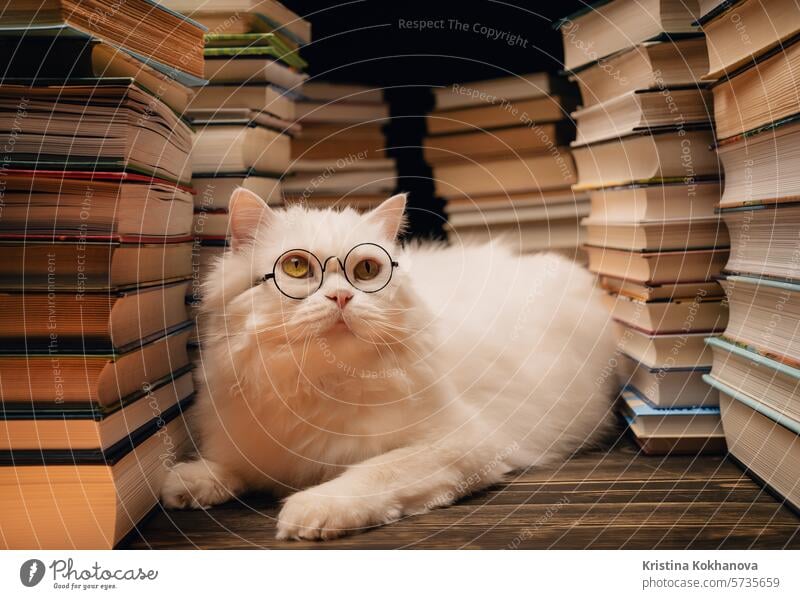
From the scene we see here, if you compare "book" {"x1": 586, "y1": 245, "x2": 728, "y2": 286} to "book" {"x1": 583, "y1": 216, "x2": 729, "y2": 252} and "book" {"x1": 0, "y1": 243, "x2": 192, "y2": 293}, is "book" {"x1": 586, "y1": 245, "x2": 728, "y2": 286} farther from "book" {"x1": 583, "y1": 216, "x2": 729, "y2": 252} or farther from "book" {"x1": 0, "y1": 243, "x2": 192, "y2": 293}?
"book" {"x1": 0, "y1": 243, "x2": 192, "y2": 293}

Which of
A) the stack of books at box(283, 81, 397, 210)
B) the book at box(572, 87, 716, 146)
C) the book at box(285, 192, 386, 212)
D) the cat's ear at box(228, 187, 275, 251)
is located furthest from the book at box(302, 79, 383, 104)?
the book at box(572, 87, 716, 146)

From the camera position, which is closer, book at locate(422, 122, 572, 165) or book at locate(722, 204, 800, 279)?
book at locate(722, 204, 800, 279)

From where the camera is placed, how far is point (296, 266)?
1246 millimetres

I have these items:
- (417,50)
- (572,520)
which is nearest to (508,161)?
(417,50)

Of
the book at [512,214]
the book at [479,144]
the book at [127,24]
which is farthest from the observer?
the book at [512,214]

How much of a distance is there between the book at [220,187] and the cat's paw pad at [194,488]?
62 centimetres

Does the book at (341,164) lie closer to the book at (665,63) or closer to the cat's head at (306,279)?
the cat's head at (306,279)

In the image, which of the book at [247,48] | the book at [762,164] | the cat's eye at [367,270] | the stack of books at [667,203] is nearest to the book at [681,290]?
the stack of books at [667,203]

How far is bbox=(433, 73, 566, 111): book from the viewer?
5.66 feet

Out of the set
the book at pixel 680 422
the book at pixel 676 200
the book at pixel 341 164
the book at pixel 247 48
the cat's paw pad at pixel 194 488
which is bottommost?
the cat's paw pad at pixel 194 488

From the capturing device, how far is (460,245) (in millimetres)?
1888

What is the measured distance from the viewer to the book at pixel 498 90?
1726 mm

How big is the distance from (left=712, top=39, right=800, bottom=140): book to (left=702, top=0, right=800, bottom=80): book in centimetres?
2

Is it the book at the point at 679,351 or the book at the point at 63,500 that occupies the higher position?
the book at the point at 679,351
